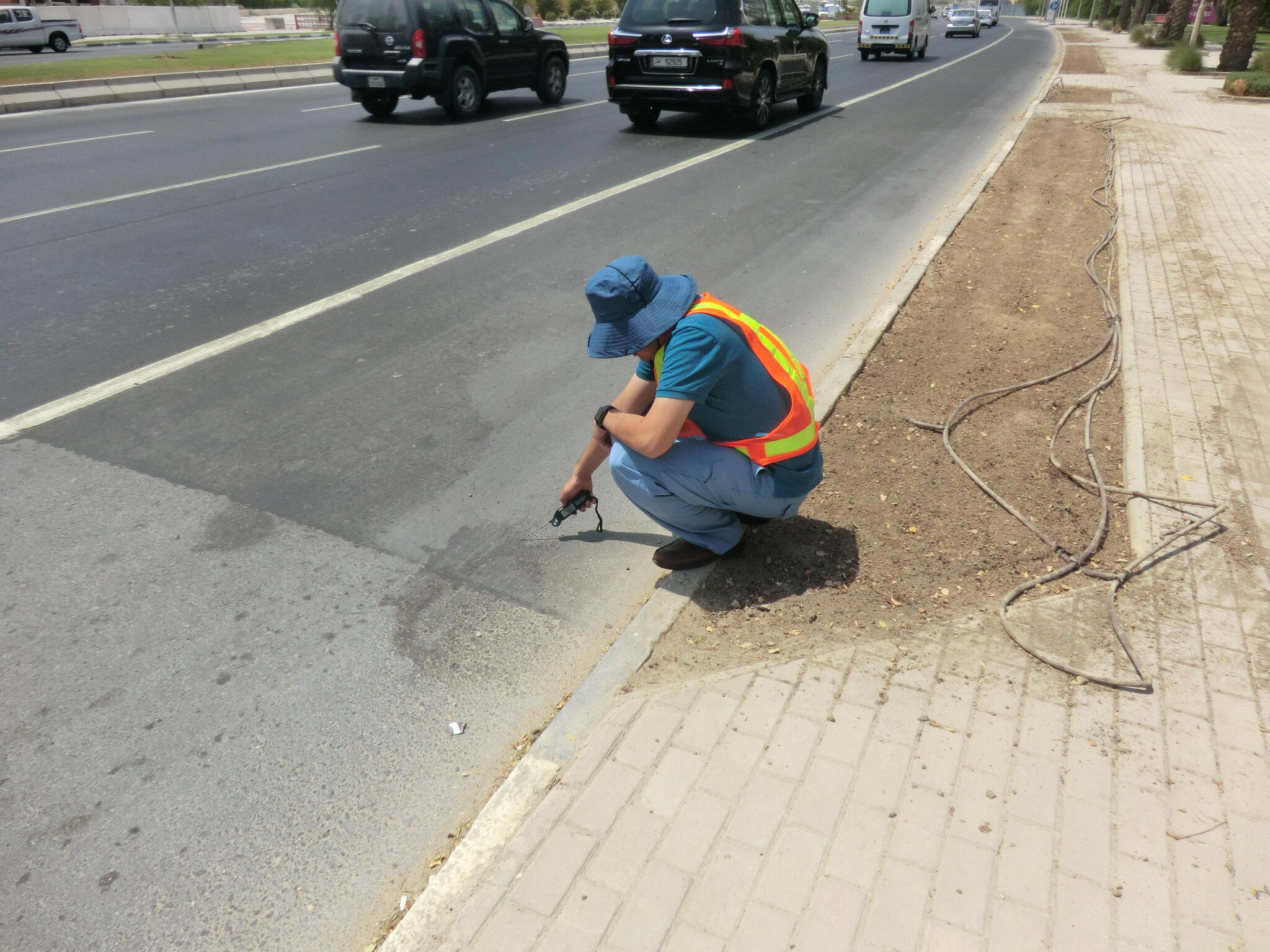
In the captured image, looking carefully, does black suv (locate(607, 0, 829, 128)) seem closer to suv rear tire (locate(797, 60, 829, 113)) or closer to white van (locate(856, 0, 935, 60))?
suv rear tire (locate(797, 60, 829, 113))

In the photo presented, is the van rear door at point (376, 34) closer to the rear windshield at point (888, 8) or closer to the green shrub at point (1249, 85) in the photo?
the green shrub at point (1249, 85)

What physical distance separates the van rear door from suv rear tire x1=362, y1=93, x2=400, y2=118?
2.18 feet

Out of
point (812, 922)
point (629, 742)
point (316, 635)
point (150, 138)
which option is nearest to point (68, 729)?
point (316, 635)

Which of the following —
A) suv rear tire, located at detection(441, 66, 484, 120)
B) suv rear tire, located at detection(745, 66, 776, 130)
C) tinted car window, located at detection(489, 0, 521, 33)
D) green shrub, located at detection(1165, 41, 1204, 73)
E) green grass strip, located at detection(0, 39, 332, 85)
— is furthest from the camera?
green shrub, located at detection(1165, 41, 1204, 73)

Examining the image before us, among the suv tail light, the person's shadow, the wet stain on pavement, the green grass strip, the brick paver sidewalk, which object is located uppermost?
the suv tail light

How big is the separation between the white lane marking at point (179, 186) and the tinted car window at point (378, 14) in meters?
3.09

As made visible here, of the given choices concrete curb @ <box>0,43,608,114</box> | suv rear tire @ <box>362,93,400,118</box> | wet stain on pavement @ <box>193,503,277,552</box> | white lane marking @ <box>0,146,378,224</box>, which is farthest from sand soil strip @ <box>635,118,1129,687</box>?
concrete curb @ <box>0,43,608,114</box>

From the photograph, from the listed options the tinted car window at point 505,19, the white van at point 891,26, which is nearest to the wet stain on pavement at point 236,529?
the tinted car window at point 505,19

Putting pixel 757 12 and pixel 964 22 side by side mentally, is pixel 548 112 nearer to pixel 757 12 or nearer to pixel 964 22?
pixel 757 12

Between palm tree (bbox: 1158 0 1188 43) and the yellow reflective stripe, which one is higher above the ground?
palm tree (bbox: 1158 0 1188 43)

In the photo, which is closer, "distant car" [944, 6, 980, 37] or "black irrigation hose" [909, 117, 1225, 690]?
"black irrigation hose" [909, 117, 1225, 690]

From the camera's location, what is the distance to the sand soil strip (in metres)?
3.35

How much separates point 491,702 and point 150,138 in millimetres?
13612

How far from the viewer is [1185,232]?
8758 millimetres
